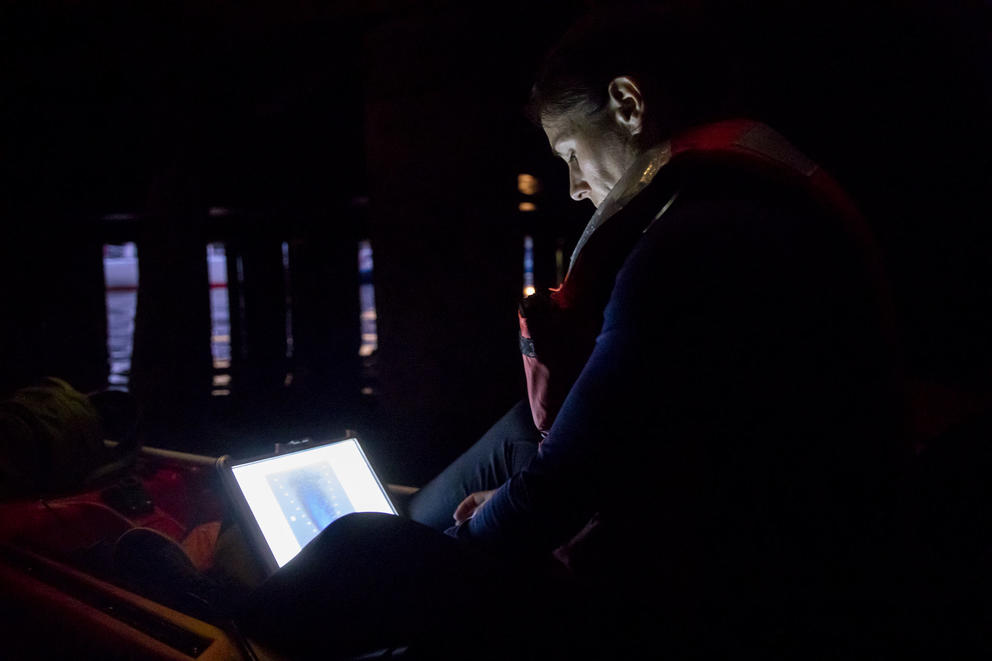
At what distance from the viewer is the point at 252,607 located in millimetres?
1223

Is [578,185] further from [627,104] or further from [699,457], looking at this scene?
[699,457]

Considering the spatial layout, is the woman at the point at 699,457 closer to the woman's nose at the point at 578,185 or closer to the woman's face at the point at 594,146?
the woman's face at the point at 594,146

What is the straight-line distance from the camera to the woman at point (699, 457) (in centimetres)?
93

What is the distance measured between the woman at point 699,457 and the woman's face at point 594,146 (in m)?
0.18

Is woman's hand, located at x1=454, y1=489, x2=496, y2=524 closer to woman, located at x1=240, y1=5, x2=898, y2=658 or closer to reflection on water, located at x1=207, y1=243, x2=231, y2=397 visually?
woman, located at x1=240, y1=5, x2=898, y2=658

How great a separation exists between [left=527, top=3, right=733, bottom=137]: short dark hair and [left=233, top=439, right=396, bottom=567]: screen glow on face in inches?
47.6

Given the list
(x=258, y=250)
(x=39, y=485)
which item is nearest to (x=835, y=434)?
(x=39, y=485)

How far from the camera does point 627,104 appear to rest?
4.00ft

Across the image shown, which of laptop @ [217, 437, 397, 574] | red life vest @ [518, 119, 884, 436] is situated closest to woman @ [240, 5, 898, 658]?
red life vest @ [518, 119, 884, 436]

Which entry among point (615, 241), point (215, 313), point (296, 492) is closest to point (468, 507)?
point (296, 492)

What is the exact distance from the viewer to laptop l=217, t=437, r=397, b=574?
67.4 inches

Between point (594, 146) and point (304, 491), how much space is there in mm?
1304

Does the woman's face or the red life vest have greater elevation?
the woman's face

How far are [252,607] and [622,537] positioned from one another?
2.39 ft
